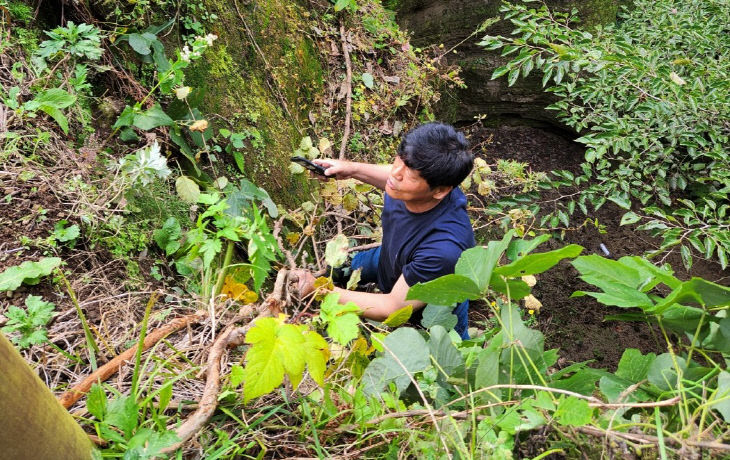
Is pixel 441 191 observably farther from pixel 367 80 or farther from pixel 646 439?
pixel 367 80

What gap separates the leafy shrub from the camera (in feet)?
9.72

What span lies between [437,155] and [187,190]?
3.88ft

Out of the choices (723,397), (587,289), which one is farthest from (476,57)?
(723,397)

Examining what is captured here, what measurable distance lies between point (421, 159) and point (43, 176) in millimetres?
1574

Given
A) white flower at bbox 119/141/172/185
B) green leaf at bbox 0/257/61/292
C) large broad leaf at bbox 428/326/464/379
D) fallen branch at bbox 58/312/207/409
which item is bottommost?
large broad leaf at bbox 428/326/464/379

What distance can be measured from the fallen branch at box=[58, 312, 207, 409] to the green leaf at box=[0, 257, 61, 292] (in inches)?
18.9

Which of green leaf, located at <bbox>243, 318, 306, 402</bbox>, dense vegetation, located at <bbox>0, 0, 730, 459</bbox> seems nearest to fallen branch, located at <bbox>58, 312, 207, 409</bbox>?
dense vegetation, located at <bbox>0, 0, 730, 459</bbox>

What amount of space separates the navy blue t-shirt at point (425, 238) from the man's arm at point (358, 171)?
24 cm

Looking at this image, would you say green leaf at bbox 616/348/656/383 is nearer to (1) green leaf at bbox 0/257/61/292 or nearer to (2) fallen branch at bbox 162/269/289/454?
(2) fallen branch at bbox 162/269/289/454

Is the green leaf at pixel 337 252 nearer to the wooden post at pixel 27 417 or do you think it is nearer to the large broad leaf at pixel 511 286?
the large broad leaf at pixel 511 286

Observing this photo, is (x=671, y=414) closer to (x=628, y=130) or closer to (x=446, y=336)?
(x=446, y=336)

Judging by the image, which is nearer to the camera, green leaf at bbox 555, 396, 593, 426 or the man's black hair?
green leaf at bbox 555, 396, 593, 426

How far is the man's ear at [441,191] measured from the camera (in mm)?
2293

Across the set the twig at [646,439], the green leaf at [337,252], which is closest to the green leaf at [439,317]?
the twig at [646,439]
